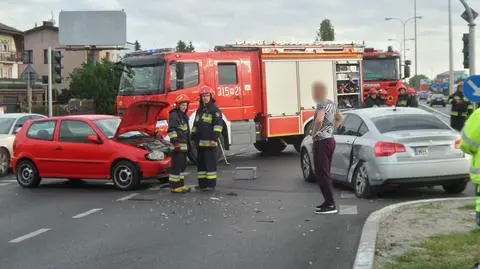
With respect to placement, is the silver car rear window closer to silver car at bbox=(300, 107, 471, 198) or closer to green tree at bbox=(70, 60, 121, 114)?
silver car at bbox=(300, 107, 471, 198)

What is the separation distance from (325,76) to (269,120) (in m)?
2.36

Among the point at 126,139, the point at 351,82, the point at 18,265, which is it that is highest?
the point at 351,82

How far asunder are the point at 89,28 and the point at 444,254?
183 feet

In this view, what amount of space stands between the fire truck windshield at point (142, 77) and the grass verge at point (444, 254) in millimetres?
10069

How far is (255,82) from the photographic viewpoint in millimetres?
17656

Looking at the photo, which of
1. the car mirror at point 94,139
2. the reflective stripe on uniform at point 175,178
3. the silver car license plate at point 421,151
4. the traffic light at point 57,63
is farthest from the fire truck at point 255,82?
the traffic light at point 57,63

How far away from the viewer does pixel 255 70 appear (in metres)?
17.7

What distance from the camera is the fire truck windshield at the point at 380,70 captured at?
87.0 ft

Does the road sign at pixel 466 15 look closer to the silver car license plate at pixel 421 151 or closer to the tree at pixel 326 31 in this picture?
the silver car license plate at pixel 421 151

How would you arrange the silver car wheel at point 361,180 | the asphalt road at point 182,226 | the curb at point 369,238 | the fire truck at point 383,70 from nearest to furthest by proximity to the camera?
the curb at point 369,238 → the asphalt road at point 182,226 → the silver car wheel at point 361,180 → the fire truck at point 383,70

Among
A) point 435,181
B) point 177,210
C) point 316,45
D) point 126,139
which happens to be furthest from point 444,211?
point 316,45

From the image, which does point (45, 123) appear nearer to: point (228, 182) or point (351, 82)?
point (228, 182)

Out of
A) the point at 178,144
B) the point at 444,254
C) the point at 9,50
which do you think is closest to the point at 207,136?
the point at 178,144

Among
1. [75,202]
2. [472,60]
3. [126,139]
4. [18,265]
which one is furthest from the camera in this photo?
[472,60]
